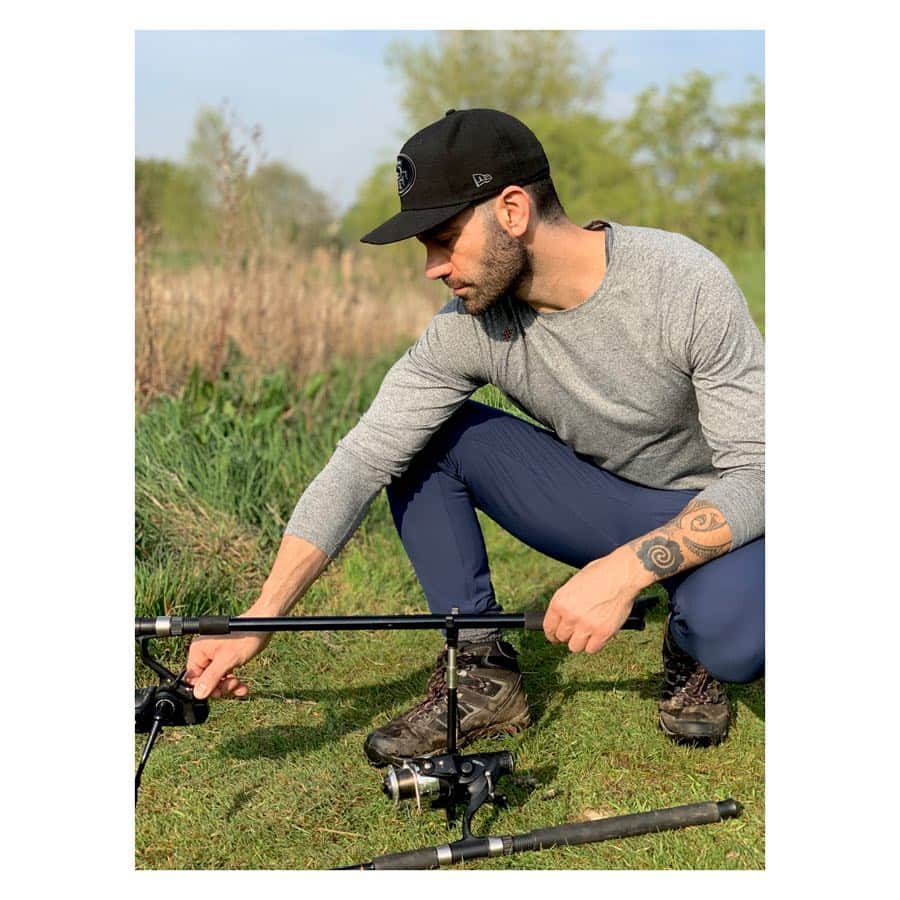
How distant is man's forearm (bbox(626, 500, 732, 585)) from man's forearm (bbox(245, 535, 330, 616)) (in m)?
0.84

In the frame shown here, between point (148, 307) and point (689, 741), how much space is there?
403 centimetres

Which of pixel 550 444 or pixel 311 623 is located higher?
pixel 550 444

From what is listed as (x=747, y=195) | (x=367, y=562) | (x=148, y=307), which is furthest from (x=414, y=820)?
(x=747, y=195)

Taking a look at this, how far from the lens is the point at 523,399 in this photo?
360 centimetres

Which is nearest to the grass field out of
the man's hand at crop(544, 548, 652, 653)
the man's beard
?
the man's hand at crop(544, 548, 652, 653)

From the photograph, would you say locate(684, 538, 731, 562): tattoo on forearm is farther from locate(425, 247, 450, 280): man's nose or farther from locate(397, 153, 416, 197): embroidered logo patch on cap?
locate(397, 153, 416, 197): embroidered logo patch on cap

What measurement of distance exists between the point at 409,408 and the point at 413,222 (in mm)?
595

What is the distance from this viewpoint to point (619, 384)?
339 centimetres

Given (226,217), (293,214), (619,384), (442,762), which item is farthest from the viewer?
(293,214)

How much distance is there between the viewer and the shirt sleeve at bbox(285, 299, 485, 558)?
Result: 3387mm

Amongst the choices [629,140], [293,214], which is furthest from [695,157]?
[293,214]

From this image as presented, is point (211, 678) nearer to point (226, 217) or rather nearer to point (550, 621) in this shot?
point (550, 621)

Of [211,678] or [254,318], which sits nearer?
[211,678]

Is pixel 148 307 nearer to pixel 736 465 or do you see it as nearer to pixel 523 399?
pixel 523 399
